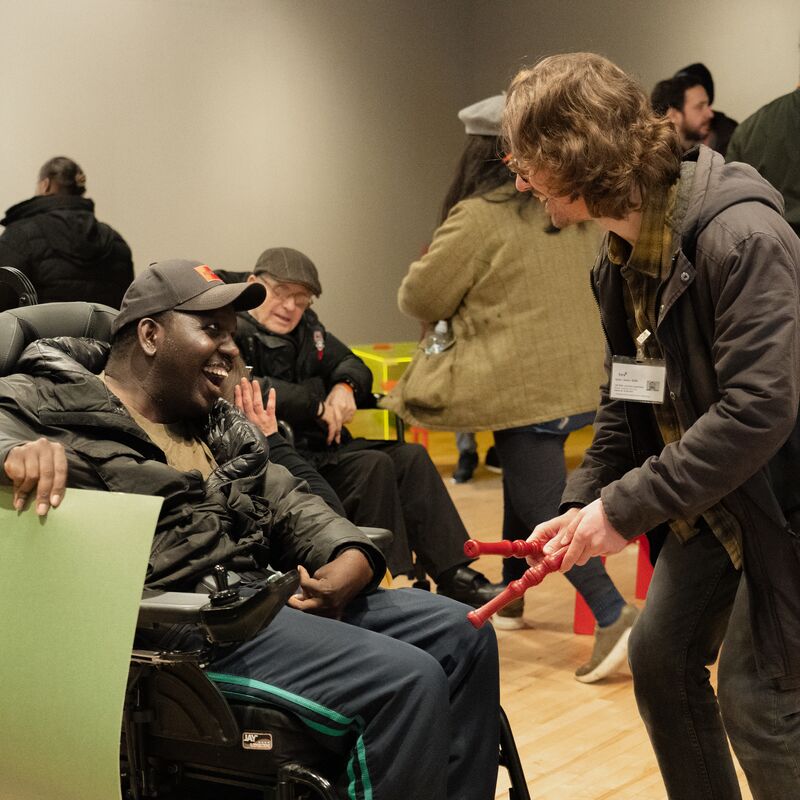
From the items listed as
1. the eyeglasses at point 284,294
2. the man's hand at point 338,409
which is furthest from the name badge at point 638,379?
the eyeglasses at point 284,294

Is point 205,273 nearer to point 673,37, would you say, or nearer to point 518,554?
point 518,554

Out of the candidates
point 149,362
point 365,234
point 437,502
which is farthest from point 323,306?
point 149,362

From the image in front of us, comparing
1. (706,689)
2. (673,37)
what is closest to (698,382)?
(706,689)

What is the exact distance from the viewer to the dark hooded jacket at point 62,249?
4488mm

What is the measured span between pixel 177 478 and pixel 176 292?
41 cm

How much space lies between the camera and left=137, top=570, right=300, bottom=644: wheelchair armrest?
66.2 inches

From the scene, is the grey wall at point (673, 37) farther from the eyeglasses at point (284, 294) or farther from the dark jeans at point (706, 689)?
the dark jeans at point (706, 689)

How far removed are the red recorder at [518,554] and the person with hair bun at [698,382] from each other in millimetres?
37

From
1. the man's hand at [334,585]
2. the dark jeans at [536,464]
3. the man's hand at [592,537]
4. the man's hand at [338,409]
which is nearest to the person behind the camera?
the man's hand at [592,537]

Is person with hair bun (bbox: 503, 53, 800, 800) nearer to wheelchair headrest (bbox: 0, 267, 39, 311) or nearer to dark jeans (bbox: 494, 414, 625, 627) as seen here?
wheelchair headrest (bbox: 0, 267, 39, 311)

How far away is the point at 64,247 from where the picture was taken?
14.9ft

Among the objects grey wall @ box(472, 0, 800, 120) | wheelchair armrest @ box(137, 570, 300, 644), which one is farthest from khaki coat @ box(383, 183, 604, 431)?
grey wall @ box(472, 0, 800, 120)

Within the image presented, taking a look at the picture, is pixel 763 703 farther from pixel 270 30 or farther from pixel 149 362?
pixel 270 30

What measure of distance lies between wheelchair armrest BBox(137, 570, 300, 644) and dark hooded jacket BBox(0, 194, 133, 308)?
9.84 feet
